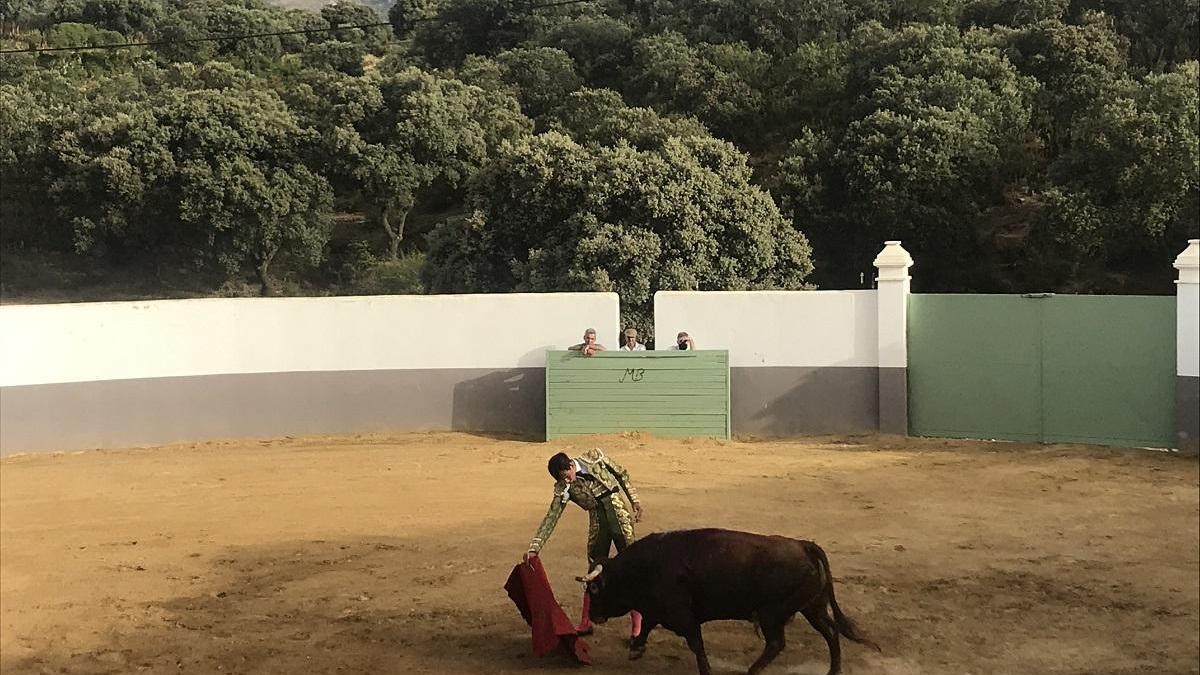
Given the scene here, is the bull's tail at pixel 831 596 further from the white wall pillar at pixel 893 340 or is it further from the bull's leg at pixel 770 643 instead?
the white wall pillar at pixel 893 340

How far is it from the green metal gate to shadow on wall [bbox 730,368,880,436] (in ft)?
1.70

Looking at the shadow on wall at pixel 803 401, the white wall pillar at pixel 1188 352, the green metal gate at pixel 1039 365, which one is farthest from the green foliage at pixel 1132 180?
the white wall pillar at pixel 1188 352

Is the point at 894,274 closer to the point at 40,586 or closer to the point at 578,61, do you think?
the point at 40,586

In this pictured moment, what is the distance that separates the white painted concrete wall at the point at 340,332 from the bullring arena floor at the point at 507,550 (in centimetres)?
101

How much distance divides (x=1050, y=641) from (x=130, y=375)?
1078 cm

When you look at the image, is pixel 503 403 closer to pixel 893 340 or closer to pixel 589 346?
pixel 589 346

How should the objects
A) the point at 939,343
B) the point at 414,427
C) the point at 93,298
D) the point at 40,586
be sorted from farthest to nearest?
the point at 93,298
the point at 414,427
the point at 939,343
the point at 40,586

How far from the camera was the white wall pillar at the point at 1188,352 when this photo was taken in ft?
26.3

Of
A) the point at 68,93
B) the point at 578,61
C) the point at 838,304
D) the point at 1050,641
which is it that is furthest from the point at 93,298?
the point at 1050,641

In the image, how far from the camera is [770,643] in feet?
19.5

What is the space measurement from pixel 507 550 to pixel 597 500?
98.6 inches

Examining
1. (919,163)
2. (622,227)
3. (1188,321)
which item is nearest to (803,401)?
(1188,321)

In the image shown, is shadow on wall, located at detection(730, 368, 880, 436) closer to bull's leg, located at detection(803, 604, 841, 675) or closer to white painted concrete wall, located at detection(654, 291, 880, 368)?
white painted concrete wall, located at detection(654, 291, 880, 368)

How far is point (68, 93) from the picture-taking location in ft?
97.6
